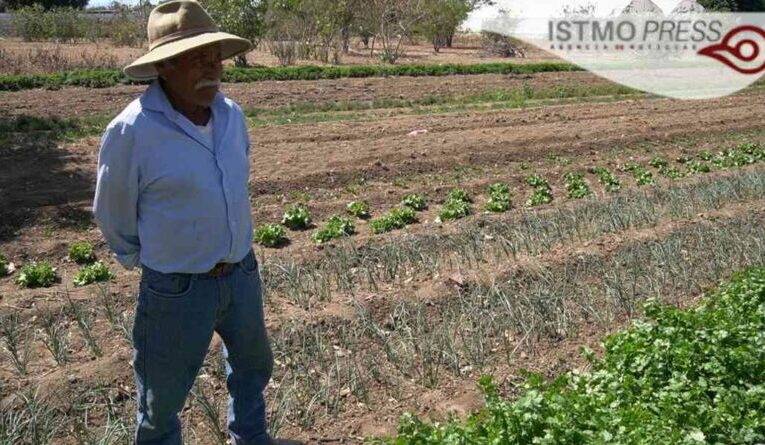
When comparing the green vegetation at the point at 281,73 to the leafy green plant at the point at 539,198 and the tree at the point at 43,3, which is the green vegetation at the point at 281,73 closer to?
the leafy green plant at the point at 539,198

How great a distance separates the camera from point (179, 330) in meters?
2.89

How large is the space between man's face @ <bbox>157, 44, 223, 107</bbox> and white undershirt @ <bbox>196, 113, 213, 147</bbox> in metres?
0.09

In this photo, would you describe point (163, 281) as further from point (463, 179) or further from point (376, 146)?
point (376, 146)

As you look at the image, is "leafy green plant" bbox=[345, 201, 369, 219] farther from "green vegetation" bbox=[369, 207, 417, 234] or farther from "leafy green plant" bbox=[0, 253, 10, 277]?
"leafy green plant" bbox=[0, 253, 10, 277]

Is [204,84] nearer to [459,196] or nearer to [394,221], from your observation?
[394,221]

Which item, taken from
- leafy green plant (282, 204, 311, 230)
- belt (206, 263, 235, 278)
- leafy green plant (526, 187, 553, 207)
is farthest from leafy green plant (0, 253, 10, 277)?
leafy green plant (526, 187, 553, 207)

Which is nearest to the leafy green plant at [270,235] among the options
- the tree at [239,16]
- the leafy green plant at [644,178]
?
the leafy green plant at [644,178]

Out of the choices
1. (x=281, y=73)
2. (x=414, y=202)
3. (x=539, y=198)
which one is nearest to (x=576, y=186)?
(x=539, y=198)

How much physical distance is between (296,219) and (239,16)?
18832mm

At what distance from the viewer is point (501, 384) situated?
4.15 metres

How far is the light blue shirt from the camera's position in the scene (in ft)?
8.96

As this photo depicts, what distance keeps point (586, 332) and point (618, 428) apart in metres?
1.82

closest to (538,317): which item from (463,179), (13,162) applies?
(463,179)

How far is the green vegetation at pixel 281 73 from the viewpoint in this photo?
17078mm
